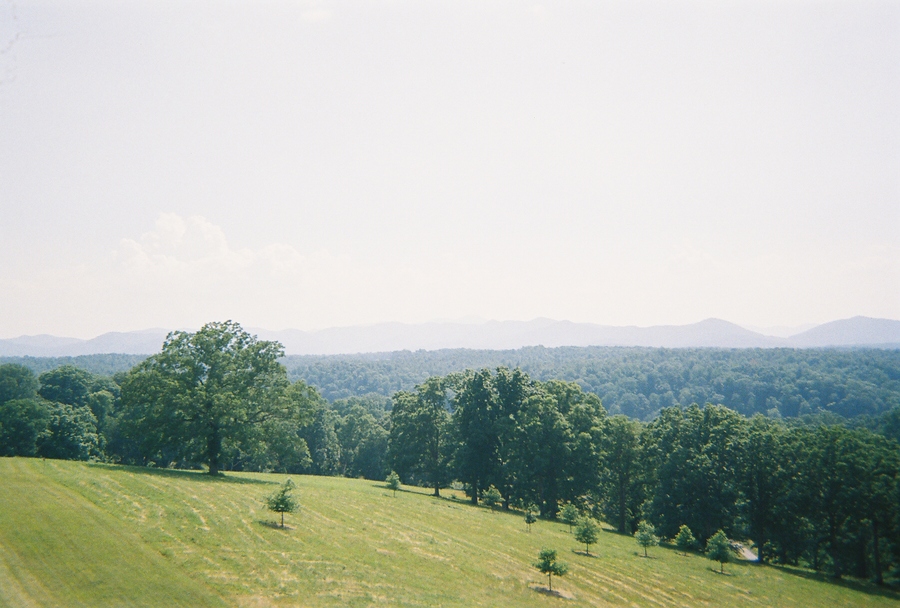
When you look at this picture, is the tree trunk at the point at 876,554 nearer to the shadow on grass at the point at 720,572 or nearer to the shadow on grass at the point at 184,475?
the shadow on grass at the point at 720,572

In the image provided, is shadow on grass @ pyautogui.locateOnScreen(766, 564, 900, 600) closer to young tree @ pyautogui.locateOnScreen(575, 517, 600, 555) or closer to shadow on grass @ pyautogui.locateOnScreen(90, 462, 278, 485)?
young tree @ pyautogui.locateOnScreen(575, 517, 600, 555)

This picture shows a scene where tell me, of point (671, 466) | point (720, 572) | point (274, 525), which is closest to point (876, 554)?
point (671, 466)

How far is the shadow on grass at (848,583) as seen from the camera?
4250 centimetres

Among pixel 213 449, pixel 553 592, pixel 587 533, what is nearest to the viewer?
pixel 553 592

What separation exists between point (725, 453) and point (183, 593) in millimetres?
54585

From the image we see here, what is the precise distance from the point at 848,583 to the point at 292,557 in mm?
50862

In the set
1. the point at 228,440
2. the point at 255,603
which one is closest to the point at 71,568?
the point at 255,603

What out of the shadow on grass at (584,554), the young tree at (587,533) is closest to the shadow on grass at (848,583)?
the shadow on grass at (584,554)

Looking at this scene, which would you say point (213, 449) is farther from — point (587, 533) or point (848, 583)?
point (848, 583)

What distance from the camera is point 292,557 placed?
1041 inches

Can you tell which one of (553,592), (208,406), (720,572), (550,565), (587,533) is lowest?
(720,572)

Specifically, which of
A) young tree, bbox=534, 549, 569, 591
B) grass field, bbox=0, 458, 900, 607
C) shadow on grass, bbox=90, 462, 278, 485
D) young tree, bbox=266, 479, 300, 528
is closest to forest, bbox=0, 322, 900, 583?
shadow on grass, bbox=90, 462, 278, 485

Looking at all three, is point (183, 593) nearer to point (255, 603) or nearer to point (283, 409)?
point (255, 603)

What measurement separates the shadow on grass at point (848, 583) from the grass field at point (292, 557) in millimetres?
293
